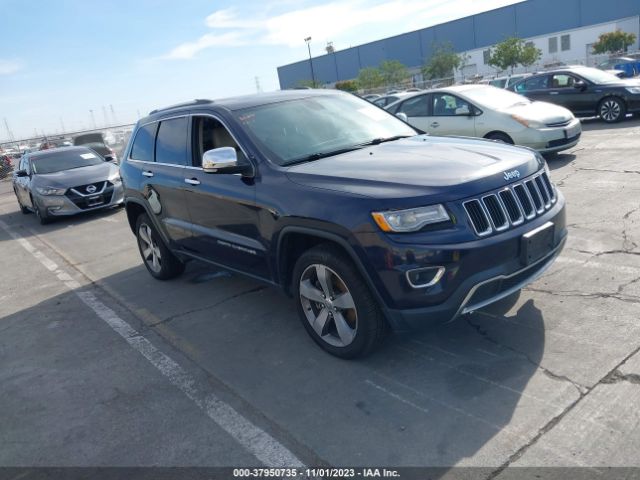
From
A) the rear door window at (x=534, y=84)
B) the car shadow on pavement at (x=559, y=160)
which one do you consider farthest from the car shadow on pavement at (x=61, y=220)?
the rear door window at (x=534, y=84)

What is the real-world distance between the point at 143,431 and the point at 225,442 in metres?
0.57

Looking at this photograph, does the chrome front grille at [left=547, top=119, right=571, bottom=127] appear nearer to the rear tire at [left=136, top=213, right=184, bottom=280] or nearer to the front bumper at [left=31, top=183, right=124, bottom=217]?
the rear tire at [left=136, top=213, right=184, bottom=280]

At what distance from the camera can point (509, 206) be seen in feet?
11.3

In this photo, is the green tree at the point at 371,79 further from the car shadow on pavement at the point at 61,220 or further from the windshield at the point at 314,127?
the windshield at the point at 314,127

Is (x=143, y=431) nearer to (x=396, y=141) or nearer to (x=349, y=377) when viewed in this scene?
(x=349, y=377)

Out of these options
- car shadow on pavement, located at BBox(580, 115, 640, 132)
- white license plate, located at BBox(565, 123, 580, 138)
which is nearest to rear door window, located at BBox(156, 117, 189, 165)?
white license plate, located at BBox(565, 123, 580, 138)

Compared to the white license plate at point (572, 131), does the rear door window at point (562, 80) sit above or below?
above

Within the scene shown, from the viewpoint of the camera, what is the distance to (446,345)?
3865mm

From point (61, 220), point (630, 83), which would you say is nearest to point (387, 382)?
point (61, 220)

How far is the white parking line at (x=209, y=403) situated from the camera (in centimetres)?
294

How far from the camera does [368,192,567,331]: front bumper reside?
3146mm

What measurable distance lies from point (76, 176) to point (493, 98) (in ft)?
28.4

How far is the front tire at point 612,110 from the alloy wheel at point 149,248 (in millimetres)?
11967

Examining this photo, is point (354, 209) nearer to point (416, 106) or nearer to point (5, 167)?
point (416, 106)
